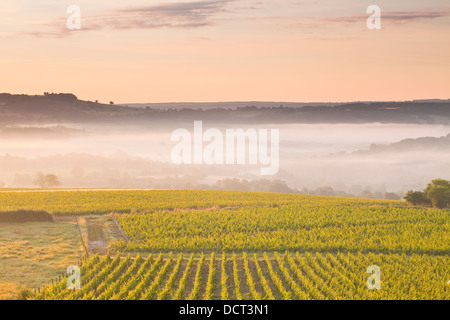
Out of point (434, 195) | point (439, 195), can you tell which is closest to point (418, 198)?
point (434, 195)

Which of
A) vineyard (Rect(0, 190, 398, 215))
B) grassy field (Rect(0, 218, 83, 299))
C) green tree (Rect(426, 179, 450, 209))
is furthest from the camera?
green tree (Rect(426, 179, 450, 209))

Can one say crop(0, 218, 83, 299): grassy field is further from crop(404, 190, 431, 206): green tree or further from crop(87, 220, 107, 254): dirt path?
crop(404, 190, 431, 206): green tree

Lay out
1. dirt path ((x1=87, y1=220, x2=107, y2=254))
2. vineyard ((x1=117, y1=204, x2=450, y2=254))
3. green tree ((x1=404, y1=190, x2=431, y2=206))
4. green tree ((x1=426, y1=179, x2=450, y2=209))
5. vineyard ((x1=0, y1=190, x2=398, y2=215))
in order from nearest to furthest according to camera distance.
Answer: dirt path ((x1=87, y1=220, x2=107, y2=254)) < vineyard ((x1=117, y1=204, x2=450, y2=254)) < vineyard ((x1=0, y1=190, x2=398, y2=215)) < green tree ((x1=426, y1=179, x2=450, y2=209)) < green tree ((x1=404, y1=190, x2=431, y2=206))

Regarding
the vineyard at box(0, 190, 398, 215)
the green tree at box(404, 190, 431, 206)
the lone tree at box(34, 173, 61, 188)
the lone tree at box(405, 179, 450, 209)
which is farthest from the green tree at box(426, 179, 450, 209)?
the lone tree at box(34, 173, 61, 188)

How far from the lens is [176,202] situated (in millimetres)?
63312

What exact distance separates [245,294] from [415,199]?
137 feet

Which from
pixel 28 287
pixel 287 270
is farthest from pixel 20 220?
pixel 287 270

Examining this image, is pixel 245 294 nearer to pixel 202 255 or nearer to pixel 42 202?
pixel 202 255

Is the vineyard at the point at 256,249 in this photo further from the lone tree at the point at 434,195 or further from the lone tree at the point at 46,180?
the lone tree at the point at 46,180

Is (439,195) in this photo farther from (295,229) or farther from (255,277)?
(255,277)

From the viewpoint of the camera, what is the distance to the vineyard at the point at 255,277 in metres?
29.3

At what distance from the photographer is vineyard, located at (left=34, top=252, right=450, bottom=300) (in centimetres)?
2927

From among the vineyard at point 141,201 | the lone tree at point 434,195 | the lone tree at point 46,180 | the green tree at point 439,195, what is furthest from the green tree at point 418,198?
the lone tree at point 46,180
